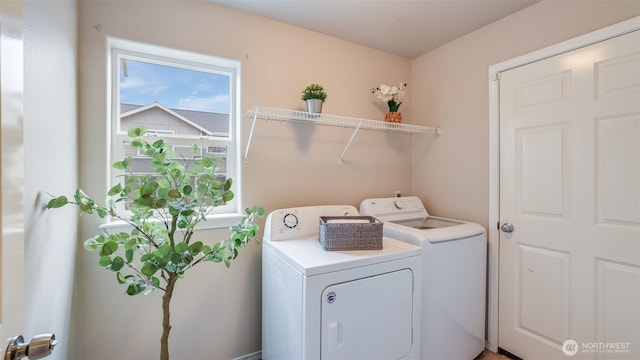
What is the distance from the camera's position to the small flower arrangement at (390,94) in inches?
88.4

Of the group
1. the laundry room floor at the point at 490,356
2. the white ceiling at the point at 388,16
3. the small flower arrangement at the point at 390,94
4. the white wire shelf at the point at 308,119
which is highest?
the white ceiling at the point at 388,16

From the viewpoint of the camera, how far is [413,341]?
1.52 m

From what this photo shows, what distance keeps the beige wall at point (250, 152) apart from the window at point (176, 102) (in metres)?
0.10

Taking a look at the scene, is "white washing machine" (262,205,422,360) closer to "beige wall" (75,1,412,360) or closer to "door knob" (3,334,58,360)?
"beige wall" (75,1,412,360)

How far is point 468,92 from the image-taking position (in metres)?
2.16

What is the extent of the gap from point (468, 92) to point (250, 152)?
174 cm

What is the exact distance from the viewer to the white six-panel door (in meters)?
1.44

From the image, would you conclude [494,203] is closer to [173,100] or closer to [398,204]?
[398,204]

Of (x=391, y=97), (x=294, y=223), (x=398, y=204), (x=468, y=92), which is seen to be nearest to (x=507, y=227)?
(x=398, y=204)

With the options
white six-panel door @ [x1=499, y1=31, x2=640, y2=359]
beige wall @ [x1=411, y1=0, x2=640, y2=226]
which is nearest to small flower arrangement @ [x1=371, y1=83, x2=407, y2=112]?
beige wall @ [x1=411, y1=0, x2=640, y2=226]

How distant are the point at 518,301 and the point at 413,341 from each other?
0.92 metres

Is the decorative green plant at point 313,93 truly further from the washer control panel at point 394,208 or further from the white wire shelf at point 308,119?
the washer control panel at point 394,208

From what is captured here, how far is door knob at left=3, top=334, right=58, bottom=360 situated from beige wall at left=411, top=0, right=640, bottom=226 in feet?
7.67

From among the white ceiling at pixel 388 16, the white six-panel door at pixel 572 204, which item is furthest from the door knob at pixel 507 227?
the white ceiling at pixel 388 16
